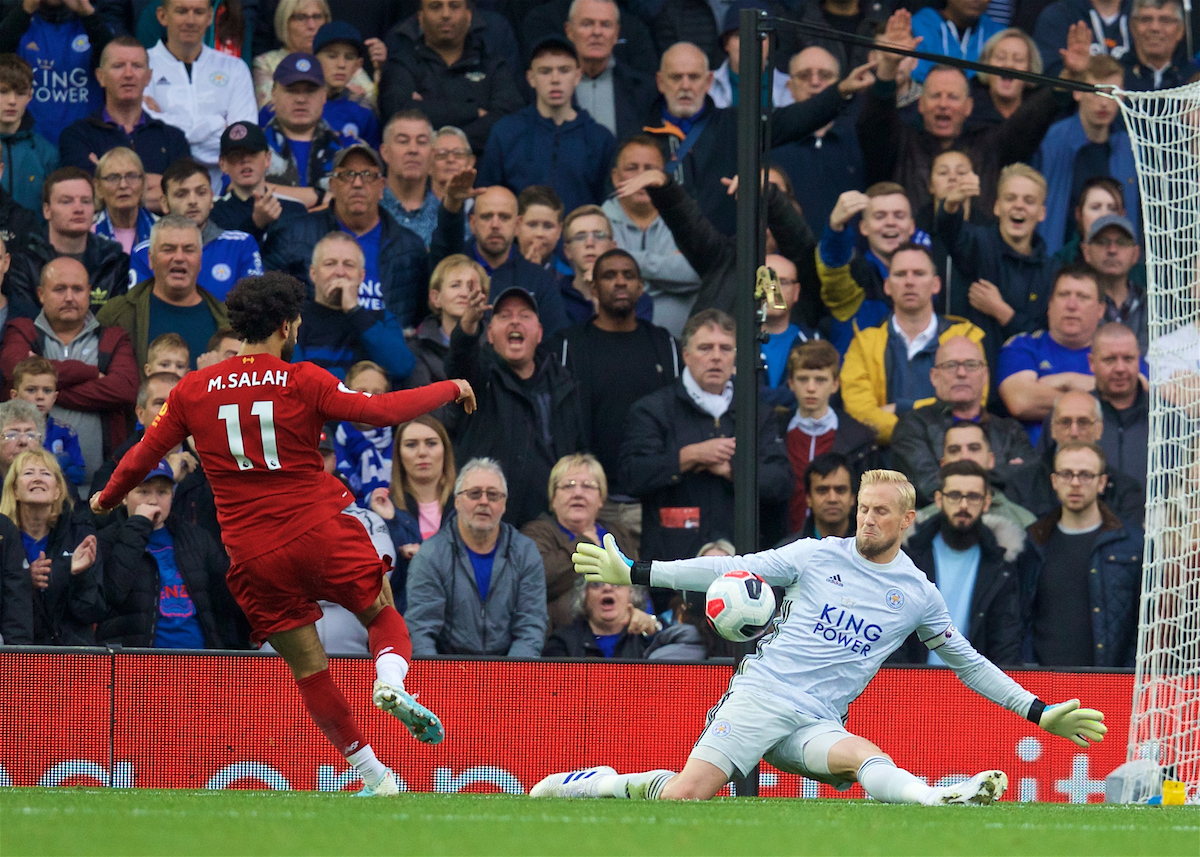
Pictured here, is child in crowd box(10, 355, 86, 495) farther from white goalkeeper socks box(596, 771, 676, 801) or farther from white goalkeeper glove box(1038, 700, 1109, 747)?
white goalkeeper glove box(1038, 700, 1109, 747)

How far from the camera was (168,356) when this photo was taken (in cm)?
915

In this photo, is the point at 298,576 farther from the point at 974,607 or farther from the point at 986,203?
the point at 986,203

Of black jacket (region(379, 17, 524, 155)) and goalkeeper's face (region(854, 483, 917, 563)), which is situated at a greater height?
black jacket (region(379, 17, 524, 155))

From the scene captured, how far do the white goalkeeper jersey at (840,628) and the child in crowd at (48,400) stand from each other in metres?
4.12

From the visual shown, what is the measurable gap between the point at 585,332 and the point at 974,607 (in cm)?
291

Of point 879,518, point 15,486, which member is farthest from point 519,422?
point 879,518

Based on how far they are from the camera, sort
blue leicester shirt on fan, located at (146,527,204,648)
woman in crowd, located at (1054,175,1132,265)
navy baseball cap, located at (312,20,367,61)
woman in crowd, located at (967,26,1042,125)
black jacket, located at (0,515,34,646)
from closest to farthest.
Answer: black jacket, located at (0,515,34,646) < blue leicester shirt on fan, located at (146,527,204,648) < navy baseball cap, located at (312,20,367,61) < woman in crowd, located at (1054,175,1132,265) < woman in crowd, located at (967,26,1042,125)

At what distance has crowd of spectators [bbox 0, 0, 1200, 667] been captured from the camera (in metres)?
8.98

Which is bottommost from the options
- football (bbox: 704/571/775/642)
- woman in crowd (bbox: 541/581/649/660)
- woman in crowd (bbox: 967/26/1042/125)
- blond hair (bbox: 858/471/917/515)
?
woman in crowd (bbox: 541/581/649/660)

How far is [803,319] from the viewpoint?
35.1 ft

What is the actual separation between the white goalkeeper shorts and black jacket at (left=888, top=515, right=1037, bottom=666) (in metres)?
2.92

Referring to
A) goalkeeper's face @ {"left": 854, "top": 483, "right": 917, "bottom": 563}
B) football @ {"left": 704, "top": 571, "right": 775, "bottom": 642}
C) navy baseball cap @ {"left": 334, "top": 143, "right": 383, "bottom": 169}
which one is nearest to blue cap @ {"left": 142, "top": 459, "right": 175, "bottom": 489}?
navy baseball cap @ {"left": 334, "top": 143, "right": 383, "bottom": 169}

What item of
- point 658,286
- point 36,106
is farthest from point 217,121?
point 658,286

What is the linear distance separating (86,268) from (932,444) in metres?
5.29
